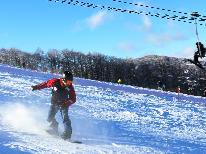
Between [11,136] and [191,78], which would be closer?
[11,136]

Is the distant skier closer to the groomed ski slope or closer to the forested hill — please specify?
the groomed ski slope

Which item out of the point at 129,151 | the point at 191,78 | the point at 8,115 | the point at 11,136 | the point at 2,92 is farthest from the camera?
the point at 191,78

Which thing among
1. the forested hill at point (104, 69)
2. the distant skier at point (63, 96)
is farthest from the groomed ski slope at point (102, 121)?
the forested hill at point (104, 69)

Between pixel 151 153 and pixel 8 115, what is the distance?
4.14 meters

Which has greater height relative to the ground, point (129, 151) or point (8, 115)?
point (8, 115)

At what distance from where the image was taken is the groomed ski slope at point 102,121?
1070 cm

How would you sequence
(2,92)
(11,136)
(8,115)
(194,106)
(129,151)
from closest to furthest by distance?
(11,136)
(129,151)
(8,115)
(2,92)
(194,106)

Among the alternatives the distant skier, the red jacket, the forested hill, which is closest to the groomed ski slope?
the distant skier

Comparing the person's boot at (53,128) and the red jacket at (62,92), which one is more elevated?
the red jacket at (62,92)

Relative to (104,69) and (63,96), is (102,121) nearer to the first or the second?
(63,96)

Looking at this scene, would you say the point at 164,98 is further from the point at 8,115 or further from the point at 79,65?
the point at 79,65

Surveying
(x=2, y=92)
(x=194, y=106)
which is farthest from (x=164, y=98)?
(x=2, y=92)

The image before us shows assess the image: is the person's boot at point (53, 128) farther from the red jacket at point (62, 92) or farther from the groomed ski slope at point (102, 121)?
the red jacket at point (62, 92)

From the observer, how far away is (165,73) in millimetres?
164375
